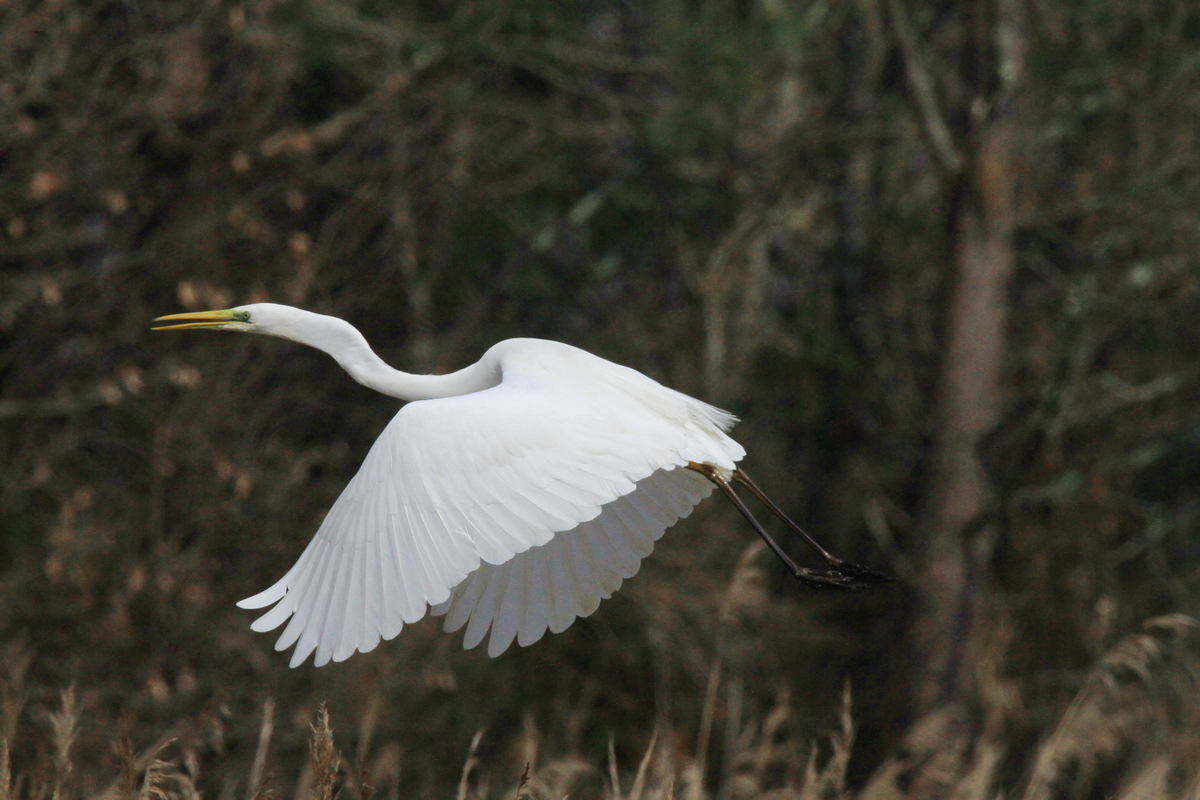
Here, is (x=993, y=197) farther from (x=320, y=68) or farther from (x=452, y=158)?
(x=320, y=68)

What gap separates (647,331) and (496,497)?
5717 mm

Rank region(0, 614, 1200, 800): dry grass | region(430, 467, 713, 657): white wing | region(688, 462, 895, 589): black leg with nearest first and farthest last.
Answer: region(0, 614, 1200, 800): dry grass
region(430, 467, 713, 657): white wing
region(688, 462, 895, 589): black leg

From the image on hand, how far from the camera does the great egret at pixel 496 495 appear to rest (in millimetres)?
2859

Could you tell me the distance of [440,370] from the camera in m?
7.62

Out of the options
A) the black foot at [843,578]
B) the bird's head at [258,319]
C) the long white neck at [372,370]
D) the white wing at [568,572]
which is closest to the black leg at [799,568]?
the black foot at [843,578]

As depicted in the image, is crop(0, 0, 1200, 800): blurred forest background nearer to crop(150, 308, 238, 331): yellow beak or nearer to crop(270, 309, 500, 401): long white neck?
crop(150, 308, 238, 331): yellow beak

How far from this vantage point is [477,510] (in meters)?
3.02

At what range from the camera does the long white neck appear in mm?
4094

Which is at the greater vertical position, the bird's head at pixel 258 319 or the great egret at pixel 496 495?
the bird's head at pixel 258 319

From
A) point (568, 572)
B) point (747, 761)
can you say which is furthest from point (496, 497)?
point (747, 761)

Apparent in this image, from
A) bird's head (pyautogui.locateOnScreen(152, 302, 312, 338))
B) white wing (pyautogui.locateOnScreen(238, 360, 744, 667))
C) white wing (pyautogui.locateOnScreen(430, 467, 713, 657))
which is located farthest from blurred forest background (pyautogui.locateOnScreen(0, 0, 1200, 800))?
white wing (pyautogui.locateOnScreen(238, 360, 744, 667))

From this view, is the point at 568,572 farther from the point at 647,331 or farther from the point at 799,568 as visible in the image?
the point at 647,331

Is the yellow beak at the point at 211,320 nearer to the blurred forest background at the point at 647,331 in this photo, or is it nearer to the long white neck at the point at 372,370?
the long white neck at the point at 372,370

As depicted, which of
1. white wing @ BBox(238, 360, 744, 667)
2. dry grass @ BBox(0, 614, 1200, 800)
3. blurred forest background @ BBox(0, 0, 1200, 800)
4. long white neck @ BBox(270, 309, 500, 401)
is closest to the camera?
dry grass @ BBox(0, 614, 1200, 800)
